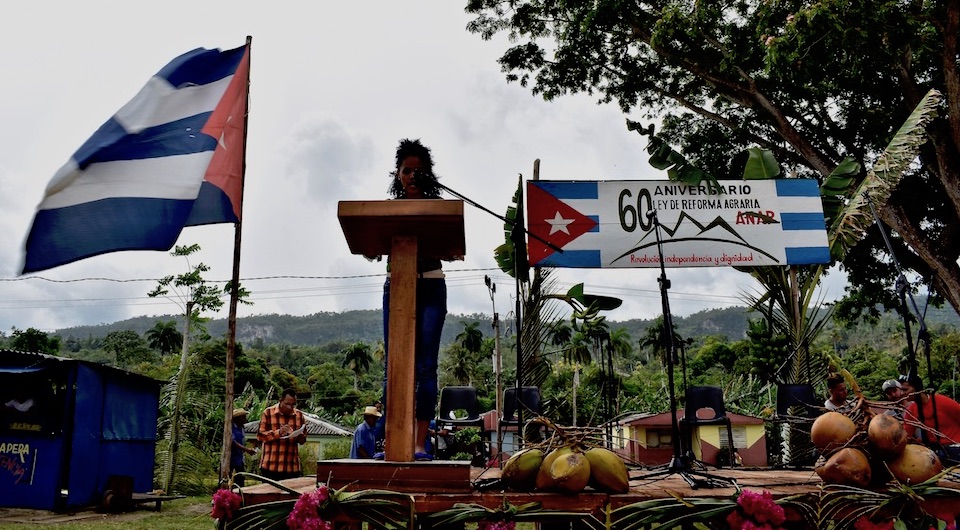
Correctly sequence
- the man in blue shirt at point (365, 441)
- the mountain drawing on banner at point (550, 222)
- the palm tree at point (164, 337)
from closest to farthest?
the mountain drawing on banner at point (550, 222) → the man in blue shirt at point (365, 441) → the palm tree at point (164, 337)

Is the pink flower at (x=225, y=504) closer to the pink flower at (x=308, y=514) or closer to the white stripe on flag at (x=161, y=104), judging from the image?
the pink flower at (x=308, y=514)

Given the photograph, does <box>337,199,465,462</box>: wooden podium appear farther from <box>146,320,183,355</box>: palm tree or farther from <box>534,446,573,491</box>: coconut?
<box>146,320,183,355</box>: palm tree

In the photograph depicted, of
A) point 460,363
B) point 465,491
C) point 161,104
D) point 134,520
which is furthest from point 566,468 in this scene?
point 460,363

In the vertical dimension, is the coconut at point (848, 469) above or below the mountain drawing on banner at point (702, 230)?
below

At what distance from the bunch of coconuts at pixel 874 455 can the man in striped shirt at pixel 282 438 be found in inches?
274

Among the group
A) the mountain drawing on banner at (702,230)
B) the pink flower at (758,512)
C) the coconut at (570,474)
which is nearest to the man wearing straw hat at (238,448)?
the mountain drawing on banner at (702,230)

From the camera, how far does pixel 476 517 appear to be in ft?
7.04

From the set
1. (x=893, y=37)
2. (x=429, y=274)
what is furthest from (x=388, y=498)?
(x=893, y=37)

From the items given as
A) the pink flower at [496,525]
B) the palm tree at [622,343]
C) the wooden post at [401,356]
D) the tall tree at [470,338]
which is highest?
the tall tree at [470,338]

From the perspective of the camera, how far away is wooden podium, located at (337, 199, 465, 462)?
8.03 ft

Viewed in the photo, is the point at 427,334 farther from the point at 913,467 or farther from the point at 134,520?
the point at 134,520

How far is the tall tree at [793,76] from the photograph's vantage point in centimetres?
1052

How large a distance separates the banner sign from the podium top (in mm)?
4293

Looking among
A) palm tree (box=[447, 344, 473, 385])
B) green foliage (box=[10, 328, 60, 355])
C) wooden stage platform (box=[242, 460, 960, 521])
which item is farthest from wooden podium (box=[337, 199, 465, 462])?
palm tree (box=[447, 344, 473, 385])
